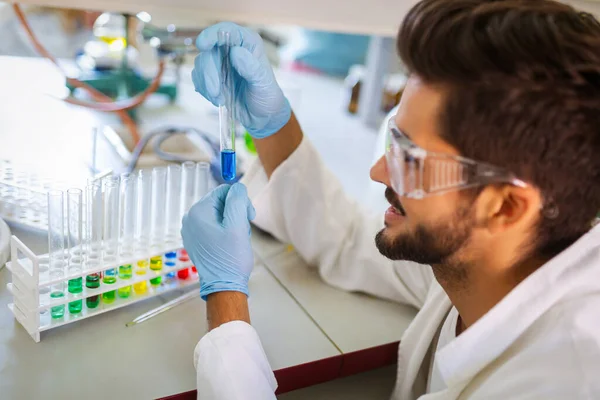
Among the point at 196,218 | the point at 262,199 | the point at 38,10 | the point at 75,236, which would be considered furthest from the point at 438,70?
the point at 38,10

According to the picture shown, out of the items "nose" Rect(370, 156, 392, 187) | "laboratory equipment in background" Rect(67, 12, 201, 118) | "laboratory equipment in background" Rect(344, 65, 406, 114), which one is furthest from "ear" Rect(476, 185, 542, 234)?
"laboratory equipment in background" Rect(344, 65, 406, 114)

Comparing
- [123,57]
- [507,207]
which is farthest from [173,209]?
[123,57]

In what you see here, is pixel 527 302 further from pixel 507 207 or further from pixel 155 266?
pixel 155 266

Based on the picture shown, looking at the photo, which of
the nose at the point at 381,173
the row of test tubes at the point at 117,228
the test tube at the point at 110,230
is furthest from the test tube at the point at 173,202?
the nose at the point at 381,173

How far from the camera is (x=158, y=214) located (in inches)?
50.1

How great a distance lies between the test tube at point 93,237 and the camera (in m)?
1.11

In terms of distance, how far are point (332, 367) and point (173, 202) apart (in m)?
0.52

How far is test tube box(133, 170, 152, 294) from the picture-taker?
1.20 metres

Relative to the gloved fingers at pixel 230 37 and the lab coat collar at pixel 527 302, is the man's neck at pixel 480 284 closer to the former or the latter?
the lab coat collar at pixel 527 302

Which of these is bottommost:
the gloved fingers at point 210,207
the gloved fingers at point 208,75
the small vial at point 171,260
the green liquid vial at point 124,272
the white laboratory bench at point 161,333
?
the white laboratory bench at point 161,333

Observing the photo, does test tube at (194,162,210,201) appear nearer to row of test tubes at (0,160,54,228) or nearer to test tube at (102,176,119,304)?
test tube at (102,176,119,304)

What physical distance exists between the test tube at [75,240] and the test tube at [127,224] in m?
0.09

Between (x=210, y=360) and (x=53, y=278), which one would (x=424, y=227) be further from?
(x=53, y=278)

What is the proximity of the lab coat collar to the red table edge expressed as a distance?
26cm
